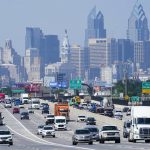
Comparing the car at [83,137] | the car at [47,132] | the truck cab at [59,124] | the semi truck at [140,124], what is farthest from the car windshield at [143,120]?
the truck cab at [59,124]

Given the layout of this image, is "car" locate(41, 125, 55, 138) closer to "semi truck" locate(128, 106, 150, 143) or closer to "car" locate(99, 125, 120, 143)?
"car" locate(99, 125, 120, 143)

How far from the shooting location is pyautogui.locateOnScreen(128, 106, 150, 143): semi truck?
2805 inches

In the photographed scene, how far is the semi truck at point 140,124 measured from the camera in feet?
234

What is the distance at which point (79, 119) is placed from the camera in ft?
438

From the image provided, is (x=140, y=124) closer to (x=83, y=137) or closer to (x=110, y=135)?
(x=110, y=135)

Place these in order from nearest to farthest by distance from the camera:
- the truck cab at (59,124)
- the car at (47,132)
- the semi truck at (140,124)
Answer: the semi truck at (140,124) → the car at (47,132) → the truck cab at (59,124)

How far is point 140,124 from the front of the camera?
7175 cm

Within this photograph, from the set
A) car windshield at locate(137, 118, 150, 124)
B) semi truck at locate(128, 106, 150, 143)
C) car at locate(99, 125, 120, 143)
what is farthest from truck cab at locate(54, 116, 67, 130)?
car windshield at locate(137, 118, 150, 124)

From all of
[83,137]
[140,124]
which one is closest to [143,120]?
[140,124]

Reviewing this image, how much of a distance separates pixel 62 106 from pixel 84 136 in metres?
62.5

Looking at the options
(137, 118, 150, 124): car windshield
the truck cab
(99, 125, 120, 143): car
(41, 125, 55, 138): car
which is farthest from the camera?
the truck cab

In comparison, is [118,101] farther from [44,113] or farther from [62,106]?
[62,106]

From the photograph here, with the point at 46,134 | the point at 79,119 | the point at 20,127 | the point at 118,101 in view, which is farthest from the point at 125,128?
the point at 118,101

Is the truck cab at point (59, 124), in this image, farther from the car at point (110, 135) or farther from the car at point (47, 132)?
the car at point (110, 135)
